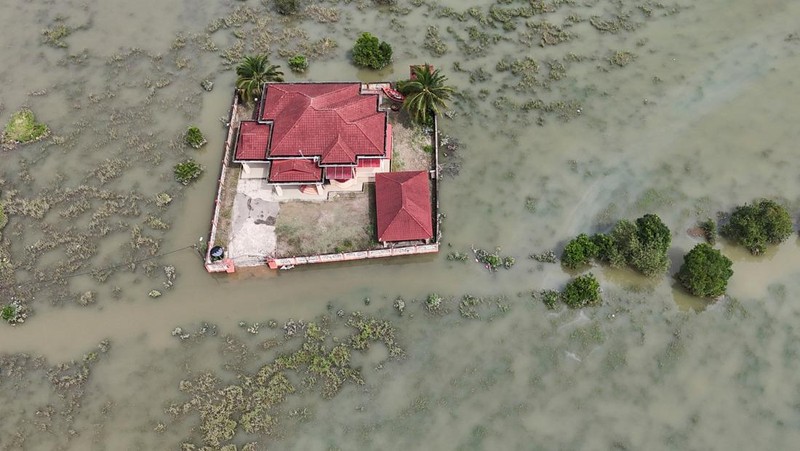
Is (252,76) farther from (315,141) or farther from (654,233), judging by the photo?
(654,233)

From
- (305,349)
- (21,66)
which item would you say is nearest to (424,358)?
(305,349)

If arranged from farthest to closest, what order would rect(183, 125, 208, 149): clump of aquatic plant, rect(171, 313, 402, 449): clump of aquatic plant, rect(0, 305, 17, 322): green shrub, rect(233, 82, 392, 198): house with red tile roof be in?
rect(183, 125, 208, 149): clump of aquatic plant < rect(233, 82, 392, 198): house with red tile roof < rect(0, 305, 17, 322): green shrub < rect(171, 313, 402, 449): clump of aquatic plant

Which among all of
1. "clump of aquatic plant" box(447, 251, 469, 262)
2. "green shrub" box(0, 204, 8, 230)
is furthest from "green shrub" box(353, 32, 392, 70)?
"green shrub" box(0, 204, 8, 230)

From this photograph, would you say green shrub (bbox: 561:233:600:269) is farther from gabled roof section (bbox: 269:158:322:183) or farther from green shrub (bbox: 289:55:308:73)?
green shrub (bbox: 289:55:308:73)

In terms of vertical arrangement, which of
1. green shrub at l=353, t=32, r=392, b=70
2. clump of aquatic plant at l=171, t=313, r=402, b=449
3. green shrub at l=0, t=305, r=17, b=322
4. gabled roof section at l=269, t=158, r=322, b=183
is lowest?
clump of aquatic plant at l=171, t=313, r=402, b=449

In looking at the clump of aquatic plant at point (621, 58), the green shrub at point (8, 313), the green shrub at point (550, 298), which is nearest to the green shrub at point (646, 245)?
the green shrub at point (550, 298)

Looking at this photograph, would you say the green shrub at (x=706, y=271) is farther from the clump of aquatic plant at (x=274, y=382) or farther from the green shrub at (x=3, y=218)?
the green shrub at (x=3, y=218)
